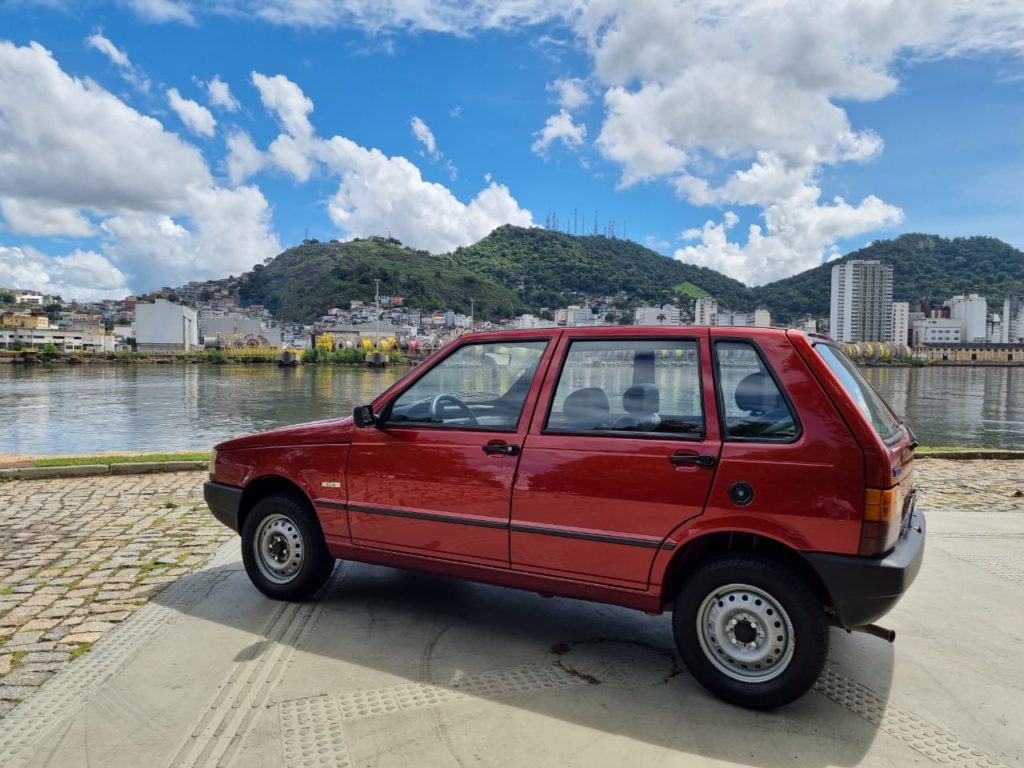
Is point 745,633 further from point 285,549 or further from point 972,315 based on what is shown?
point 972,315

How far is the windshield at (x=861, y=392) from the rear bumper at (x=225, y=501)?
12.7 ft

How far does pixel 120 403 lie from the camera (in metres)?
37.9

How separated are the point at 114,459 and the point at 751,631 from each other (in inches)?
378

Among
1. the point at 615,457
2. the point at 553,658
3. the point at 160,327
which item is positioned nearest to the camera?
the point at 615,457

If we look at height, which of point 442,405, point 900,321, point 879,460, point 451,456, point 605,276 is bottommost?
point 451,456

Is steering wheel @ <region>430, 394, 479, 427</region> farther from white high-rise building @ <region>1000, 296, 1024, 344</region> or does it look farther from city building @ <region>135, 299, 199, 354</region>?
white high-rise building @ <region>1000, 296, 1024, 344</region>

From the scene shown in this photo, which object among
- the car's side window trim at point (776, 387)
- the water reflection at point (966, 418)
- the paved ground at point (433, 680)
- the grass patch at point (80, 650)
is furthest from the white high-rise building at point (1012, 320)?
the grass patch at point (80, 650)

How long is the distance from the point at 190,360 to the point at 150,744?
150 meters

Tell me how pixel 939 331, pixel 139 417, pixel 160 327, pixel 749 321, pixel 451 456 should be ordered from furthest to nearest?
1. pixel 939 331
2. pixel 160 327
3. pixel 139 417
4. pixel 749 321
5. pixel 451 456

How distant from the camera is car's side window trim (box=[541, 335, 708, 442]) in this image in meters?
3.32

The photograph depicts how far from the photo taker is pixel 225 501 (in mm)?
4781

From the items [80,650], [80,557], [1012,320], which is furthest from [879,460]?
[1012,320]

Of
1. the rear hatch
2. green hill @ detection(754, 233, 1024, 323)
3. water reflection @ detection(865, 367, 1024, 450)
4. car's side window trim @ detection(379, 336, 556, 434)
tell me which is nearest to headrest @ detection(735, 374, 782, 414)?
the rear hatch

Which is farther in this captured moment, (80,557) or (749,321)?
(80,557)
